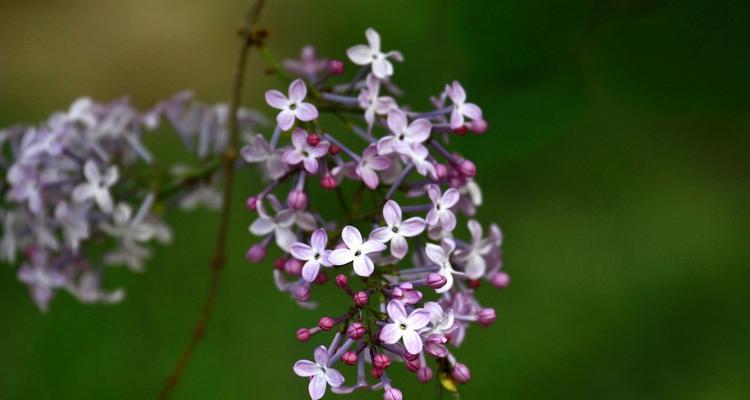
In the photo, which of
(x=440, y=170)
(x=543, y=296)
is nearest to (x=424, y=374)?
(x=440, y=170)

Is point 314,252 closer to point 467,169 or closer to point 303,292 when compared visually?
point 303,292

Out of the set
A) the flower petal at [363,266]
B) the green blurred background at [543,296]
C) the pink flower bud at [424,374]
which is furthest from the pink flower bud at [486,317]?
the green blurred background at [543,296]

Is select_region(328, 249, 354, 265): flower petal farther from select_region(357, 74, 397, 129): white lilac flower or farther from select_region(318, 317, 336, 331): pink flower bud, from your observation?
select_region(357, 74, 397, 129): white lilac flower

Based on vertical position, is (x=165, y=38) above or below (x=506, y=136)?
above

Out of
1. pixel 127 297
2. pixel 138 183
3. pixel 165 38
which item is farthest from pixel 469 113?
pixel 165 38

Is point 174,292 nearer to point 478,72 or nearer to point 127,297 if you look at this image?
point 127,297

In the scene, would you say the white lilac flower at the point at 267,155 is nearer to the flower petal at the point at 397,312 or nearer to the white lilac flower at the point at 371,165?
the white lilac flower at the point at 371,165
